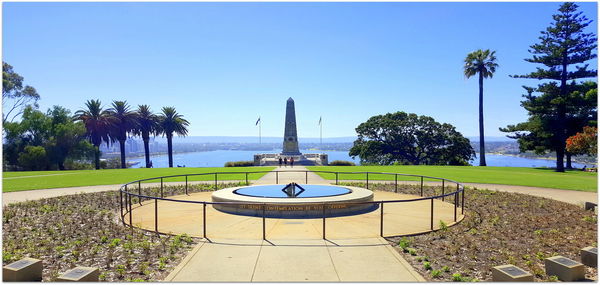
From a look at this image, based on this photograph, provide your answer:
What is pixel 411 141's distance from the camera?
6397cm

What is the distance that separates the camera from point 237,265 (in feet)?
23.4

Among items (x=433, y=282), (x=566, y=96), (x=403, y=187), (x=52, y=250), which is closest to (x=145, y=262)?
(x=52, y=250)

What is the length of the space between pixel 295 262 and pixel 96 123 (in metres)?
53.9

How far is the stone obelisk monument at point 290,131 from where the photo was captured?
2502 inches

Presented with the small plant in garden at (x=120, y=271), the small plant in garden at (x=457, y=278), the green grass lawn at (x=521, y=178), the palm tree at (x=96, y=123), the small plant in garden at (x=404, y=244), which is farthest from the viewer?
the palm tree at (x=96, y=123)

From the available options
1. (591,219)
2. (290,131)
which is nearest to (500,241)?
(591,219)

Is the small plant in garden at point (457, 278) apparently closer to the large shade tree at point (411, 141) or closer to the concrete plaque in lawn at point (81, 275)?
the concrete plaque in lawn at point (81, 275)

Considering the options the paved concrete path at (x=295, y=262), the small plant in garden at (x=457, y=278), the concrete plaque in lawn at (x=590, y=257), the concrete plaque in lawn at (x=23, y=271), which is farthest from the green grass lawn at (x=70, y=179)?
the concrete plaque in lawn at (x=590, y=257)

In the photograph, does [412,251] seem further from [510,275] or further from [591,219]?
[591,219]

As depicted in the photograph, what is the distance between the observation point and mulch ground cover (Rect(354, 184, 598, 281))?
703 cm

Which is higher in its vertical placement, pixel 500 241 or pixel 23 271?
pixel 23 271

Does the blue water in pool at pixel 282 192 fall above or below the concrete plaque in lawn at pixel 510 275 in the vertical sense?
above

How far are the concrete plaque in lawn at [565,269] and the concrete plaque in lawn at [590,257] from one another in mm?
958

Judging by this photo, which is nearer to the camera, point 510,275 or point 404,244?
point 510,275
